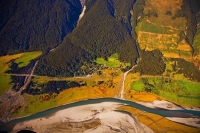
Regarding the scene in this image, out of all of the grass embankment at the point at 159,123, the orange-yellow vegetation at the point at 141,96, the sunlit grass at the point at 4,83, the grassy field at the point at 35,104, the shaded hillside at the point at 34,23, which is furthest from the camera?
the shaded hillside at the point at 34,23

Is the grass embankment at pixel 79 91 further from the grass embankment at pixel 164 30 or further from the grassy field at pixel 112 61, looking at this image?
the grass embankment at pixel 164 30

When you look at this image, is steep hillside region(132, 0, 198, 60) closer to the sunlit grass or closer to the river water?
the river water

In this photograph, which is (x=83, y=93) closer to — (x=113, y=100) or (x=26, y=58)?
(x=113, y=100)

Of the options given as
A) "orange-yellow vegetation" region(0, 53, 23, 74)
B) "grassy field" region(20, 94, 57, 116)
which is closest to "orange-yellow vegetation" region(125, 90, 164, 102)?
"grassy field" region(20, 94, 57, 116)

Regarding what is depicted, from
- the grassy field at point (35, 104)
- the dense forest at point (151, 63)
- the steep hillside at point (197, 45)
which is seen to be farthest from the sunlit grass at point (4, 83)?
the steep hillside at point (197, 45)

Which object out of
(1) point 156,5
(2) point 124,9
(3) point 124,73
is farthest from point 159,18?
(3) point 124,73

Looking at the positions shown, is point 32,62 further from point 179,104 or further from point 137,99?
point 179,104

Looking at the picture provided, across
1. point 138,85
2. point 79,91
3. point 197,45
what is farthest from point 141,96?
point 197,45
